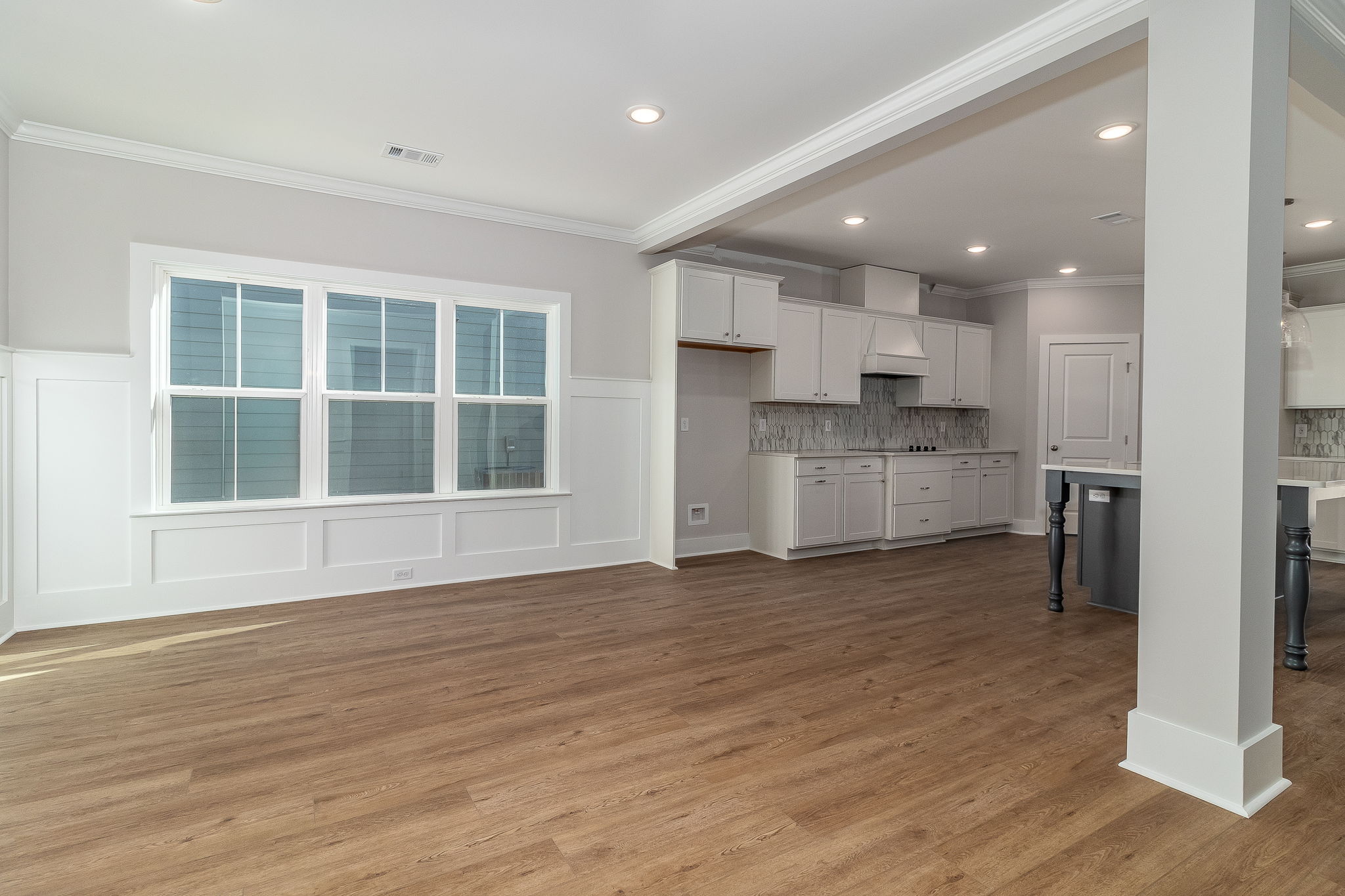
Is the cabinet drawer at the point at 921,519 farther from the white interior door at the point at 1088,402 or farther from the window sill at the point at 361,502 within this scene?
the window sill at the point at 361,502

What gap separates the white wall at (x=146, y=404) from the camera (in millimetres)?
3740

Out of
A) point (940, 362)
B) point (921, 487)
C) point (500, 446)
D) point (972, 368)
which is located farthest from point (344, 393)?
point (972, 368)

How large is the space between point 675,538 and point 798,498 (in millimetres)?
1107

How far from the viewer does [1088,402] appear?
719cm

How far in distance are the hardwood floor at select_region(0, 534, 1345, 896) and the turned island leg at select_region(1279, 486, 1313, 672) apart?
113 mm

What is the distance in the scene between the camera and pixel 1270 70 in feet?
6.68

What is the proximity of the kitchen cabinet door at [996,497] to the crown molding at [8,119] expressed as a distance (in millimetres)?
7618

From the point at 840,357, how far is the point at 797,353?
1.62ft

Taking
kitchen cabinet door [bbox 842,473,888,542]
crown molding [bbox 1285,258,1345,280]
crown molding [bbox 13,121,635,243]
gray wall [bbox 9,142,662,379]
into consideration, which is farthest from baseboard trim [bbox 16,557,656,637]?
crown molding [bbox 1285,258,1345,280]

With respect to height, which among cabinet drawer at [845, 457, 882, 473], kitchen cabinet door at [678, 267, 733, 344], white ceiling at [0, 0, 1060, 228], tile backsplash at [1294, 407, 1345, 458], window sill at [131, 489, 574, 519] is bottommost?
window sill at [131, 489, 574, 519]

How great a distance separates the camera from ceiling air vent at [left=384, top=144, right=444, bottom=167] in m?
3.94

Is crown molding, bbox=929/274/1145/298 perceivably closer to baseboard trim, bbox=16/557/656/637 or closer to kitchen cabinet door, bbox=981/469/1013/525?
kitchen cabinet door, bbox=981/469/1013/525

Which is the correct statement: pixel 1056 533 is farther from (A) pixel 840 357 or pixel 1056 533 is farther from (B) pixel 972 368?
(B) pixel 972 368

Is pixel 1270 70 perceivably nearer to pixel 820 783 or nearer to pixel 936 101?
pixel 936 101
